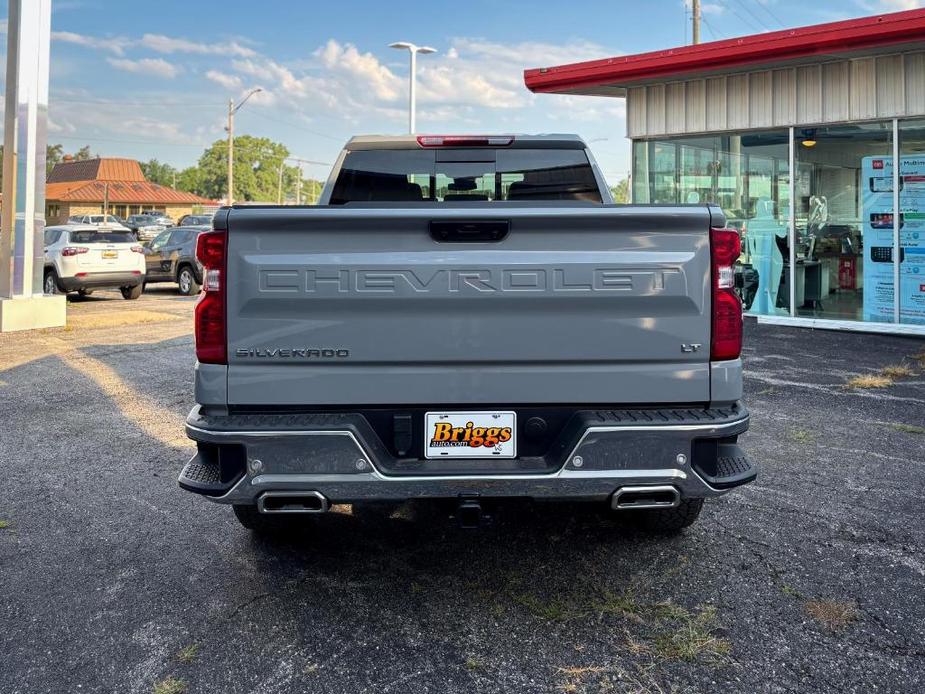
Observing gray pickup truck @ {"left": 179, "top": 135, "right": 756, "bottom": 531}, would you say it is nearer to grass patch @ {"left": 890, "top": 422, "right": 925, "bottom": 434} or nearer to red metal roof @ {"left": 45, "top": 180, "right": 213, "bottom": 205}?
grass patch @ {"left": 890, "top": 422, "right": 925, "bottom": 434}

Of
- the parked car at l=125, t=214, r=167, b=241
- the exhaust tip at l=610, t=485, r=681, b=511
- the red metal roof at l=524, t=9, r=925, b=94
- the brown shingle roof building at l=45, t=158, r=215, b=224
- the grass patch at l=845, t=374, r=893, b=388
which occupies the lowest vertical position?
the exhaust tip at l=610, t=485, r=681, b=511

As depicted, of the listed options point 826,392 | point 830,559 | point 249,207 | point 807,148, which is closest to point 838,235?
point 807,148

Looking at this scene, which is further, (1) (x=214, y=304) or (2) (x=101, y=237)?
(2) (x=101, y=237)

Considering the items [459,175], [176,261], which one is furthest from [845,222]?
[176,261]

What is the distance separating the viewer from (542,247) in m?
3.25

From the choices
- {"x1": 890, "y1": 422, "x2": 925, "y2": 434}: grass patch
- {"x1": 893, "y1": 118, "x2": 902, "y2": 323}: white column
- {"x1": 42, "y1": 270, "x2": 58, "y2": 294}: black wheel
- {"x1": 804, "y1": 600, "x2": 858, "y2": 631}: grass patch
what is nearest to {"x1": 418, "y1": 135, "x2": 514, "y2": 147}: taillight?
{"x1": 804, "y1": 600, "x2": 858, "y2": 631}: grass patch

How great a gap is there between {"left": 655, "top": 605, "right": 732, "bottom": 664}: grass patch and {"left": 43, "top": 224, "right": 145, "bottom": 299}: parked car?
17.2 m

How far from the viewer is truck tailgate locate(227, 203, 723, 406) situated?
3225 mm

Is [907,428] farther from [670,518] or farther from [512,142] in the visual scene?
[512,142]

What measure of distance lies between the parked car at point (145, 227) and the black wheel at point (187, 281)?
20.6 m

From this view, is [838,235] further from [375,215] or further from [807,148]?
[375,215]

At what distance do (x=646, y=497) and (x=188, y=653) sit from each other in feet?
5.88

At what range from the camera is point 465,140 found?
481cm

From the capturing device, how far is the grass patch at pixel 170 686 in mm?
2953
